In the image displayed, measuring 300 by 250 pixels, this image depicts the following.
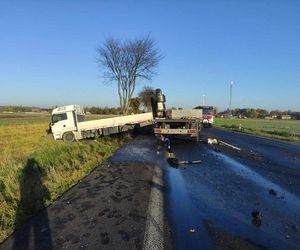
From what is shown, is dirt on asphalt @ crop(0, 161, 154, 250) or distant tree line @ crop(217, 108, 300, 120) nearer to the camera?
dirt on asphalt @ crop(0, 161, 154, 250)

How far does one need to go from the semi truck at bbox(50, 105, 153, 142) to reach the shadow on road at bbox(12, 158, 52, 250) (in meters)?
13.9

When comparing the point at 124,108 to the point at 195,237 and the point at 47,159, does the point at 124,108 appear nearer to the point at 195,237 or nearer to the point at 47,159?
the point at 47,159

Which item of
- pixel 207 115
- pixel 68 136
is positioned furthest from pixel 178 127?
pixel 207 115

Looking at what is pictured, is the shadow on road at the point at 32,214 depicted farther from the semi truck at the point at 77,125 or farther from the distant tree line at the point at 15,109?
the distant tree line at the point at 15,109

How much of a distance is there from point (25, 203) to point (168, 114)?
16.3 metres

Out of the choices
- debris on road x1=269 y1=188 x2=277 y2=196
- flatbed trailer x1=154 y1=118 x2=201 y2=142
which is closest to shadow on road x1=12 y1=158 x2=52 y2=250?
debris on road x1=269 y1=188 x2=277 y2=196

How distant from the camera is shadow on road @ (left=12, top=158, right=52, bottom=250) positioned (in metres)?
4.96

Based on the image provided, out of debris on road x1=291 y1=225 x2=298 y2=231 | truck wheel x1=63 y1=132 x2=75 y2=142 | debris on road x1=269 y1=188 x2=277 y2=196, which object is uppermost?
debris on road x1=291 y1=225 x2=298 y2=231

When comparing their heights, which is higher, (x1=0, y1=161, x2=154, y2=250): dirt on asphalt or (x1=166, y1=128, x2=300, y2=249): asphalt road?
(x1=0, y1=161, x2=154, y2=250): dirt on asphalt

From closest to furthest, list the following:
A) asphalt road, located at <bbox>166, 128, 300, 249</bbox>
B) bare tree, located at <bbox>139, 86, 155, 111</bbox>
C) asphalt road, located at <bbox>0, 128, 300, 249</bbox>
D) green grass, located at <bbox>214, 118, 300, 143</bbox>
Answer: asphalt road, located at <bbox>0, 128, 300, 249</bbox>, asphalt road, located at <bbox>166, 128, 300, 249</bbox>, green grass, located at <bbox>214, 118, 300, 143</bbox>, bare tree, located at <bbox>139, 86, 155, 111</bbox>

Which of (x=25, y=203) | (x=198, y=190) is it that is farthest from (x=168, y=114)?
(x=25, y=203)

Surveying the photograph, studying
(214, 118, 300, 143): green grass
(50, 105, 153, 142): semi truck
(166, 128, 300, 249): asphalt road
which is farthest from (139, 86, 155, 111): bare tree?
(166, 128, 300, 249): asphalt road

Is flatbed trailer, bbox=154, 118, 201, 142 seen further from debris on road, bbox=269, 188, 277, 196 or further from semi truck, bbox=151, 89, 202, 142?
debris on road, bbox=269, 188, 277, 196

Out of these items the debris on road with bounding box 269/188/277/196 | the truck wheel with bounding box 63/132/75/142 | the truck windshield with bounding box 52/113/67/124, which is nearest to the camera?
the debris on road with bounding box 269/188/277/196
